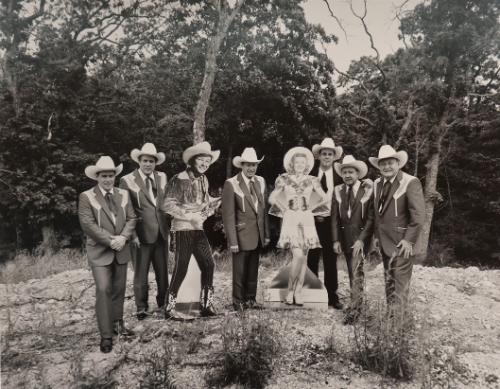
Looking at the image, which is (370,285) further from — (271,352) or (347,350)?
(271,352)

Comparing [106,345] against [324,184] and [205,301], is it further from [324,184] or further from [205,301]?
[324,184]

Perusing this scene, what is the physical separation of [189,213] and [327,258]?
1.95 m

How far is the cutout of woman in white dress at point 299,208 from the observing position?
558 cm

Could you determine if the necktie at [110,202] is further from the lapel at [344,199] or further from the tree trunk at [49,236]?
the tree trunk at [49,236]

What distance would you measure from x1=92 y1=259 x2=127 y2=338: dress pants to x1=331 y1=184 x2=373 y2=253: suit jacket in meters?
2.64

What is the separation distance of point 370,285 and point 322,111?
11.4 meters

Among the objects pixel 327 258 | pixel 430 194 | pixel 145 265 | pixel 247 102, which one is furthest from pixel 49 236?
pixel 430 194

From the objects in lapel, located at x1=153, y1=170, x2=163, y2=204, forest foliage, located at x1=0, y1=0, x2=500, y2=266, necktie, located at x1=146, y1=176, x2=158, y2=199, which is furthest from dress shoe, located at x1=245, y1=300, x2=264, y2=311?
forest foliage, located at x1=0, y1=0, x2=500, y2=266

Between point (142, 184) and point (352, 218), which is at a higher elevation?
point (142, 184)

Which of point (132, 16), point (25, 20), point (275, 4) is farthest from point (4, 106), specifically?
point (275, 4)

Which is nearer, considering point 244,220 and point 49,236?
point 244,220

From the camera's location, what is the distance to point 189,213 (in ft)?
17.3

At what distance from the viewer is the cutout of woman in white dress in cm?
558

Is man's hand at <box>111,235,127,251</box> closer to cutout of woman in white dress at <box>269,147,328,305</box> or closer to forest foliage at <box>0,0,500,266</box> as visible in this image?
cutout of woman in white dress at <box>269,147,328,305</box>
